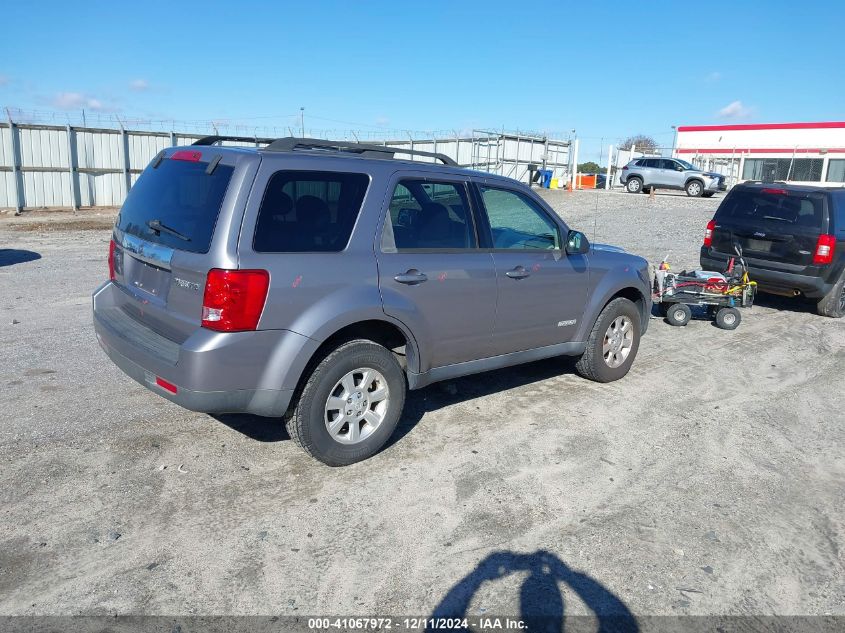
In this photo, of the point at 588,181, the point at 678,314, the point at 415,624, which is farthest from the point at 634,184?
the point at 415,624

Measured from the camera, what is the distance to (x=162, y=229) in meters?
4.20

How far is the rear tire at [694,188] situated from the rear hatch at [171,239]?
28509 millimetres

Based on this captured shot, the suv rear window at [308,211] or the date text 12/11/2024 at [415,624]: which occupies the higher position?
the suv rear window at [308,211]

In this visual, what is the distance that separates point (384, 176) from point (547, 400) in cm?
252

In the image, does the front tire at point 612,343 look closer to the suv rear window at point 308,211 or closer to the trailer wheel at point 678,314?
the trailer wheel at point 678,314

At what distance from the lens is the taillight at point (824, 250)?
923 cm

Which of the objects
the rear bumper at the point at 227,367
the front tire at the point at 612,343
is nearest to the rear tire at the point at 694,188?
the front tire at the point at 612,343

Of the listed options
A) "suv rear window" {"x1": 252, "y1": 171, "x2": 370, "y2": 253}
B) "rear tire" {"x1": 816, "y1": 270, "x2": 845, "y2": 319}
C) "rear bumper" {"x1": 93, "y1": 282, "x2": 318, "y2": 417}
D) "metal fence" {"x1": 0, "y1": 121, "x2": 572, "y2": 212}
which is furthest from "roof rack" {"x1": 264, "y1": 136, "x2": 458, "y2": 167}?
"metal fence" {"x1": 0, "y1": 121, "x2": 572, "y2": 212}

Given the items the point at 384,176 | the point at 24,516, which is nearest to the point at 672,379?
the point at 384,176

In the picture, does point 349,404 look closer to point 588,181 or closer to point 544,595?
point 544,595

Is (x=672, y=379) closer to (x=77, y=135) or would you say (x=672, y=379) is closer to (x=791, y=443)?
(x=791, y=443)

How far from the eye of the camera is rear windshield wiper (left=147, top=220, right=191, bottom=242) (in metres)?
4.02

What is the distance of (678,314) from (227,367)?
6.80 m

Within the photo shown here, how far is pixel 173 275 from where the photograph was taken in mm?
4020
